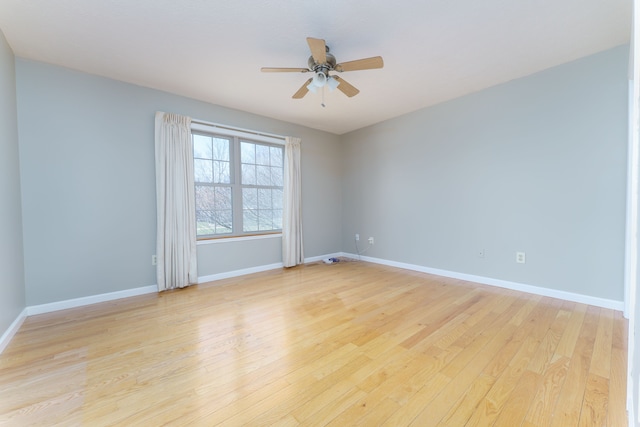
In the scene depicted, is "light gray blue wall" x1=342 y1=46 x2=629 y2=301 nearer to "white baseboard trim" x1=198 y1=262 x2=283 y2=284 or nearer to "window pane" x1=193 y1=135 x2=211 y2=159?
"white baseboard trim" x1=198 y1=262 x2=283 y2=284

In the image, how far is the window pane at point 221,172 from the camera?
3.71 metres

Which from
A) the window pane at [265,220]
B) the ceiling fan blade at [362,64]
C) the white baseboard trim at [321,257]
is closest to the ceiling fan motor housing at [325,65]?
the ceiling fan blade at [362,64]

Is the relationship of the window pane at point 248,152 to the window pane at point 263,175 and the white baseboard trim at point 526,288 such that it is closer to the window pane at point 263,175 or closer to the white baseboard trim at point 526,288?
the window pane at point 263,175

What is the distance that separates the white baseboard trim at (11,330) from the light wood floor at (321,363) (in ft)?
0.18

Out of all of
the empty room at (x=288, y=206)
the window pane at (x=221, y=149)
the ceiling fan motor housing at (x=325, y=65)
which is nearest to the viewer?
the empty room at (x=288, y=206)

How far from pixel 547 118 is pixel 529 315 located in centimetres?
211

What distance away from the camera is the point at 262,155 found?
421 centimetres

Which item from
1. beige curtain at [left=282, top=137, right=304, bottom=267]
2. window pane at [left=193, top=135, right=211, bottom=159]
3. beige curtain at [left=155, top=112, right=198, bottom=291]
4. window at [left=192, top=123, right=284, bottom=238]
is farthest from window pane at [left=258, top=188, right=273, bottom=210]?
beige curtain at [left=155, top=112, right=198, bottom=291]

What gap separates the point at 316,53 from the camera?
2.06 metres

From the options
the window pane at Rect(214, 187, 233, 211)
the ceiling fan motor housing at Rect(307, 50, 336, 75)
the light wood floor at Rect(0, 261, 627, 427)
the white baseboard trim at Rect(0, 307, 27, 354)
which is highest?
the ceiling fan motor housing at Rect(307, 50, 336, 75)

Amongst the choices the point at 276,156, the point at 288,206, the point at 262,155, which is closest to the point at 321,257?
the point at 288,206

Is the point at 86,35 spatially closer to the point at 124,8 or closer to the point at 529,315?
the point at 124,8

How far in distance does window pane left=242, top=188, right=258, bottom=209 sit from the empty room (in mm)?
93

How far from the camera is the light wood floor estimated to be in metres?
1.30
